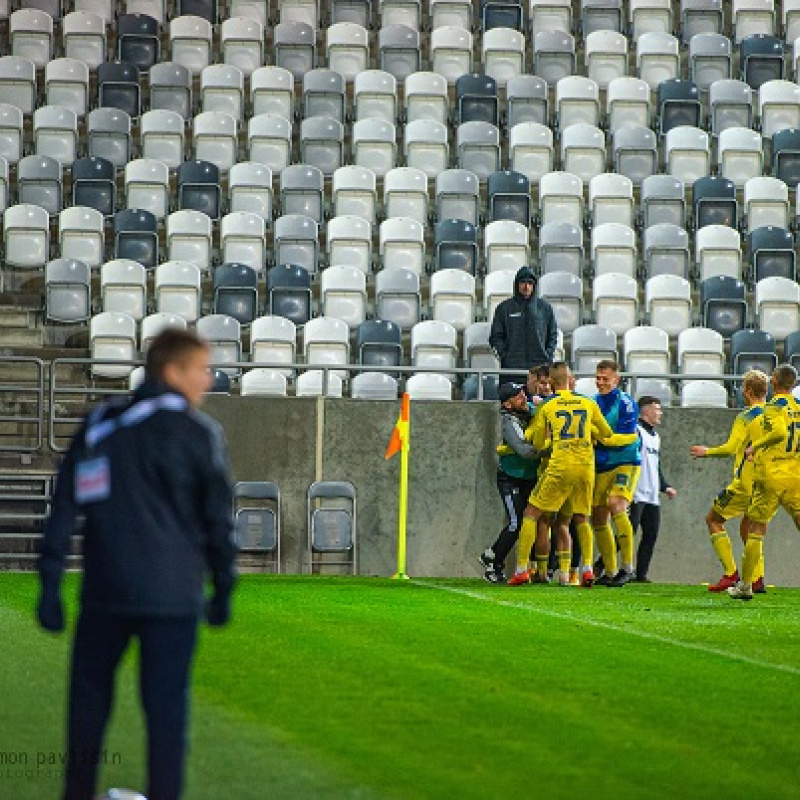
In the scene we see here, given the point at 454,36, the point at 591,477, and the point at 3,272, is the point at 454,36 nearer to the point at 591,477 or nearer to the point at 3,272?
the point at 3,272

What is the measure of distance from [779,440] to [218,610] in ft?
32.5

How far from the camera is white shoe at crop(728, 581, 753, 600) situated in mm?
15031

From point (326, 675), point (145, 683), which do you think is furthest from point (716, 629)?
point (145, 683)

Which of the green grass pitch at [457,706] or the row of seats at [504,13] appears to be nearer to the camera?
the green grass pitch at [457,706]

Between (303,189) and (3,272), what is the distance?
3860mm

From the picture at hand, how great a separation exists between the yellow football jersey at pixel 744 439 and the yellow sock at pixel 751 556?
1.46 feet

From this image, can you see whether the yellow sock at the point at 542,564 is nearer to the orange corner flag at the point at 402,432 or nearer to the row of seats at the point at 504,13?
the orange corner flag at the point at 402,432

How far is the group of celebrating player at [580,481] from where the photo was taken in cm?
1521

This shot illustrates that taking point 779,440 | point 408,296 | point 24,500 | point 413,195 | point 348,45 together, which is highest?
point 348,45

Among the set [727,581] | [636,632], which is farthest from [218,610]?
[727,581]

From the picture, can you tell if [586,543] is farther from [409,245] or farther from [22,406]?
[22,406]

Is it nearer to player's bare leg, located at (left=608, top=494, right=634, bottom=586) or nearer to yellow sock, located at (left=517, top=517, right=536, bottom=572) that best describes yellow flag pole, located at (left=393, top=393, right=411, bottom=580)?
yellow sock, located at (left=517, top=517, right=536, bottom=572)

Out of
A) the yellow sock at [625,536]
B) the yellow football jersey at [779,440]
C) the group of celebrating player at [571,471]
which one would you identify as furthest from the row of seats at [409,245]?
the yellow football jersey at [779,440]

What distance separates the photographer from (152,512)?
16.7 feet
